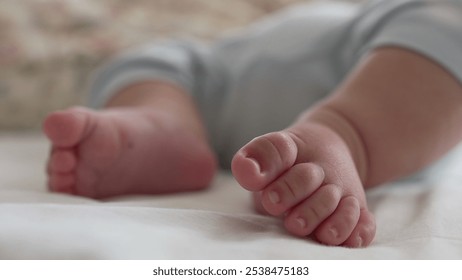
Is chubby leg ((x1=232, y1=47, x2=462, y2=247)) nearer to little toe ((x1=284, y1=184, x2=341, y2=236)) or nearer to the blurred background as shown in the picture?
little toe ((x1=284, y1=184, x2=341, y2=236))

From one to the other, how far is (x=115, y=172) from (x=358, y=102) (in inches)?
8.8

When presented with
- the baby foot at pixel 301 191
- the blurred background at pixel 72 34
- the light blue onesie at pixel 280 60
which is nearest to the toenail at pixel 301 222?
the baby foot at pixel 301 191

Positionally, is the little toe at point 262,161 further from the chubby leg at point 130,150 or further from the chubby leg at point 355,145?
the chubby leg at point 130,150

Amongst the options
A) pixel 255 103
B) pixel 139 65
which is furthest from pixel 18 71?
pixel 255 103

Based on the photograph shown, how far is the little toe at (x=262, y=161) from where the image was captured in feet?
1.44

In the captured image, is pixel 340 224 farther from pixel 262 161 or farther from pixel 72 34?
pixel 72 34

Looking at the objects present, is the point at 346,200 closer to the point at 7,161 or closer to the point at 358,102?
the point at 358,102

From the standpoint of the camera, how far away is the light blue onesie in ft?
2.12

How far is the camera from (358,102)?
59 cm

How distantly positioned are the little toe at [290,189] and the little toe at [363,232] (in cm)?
4

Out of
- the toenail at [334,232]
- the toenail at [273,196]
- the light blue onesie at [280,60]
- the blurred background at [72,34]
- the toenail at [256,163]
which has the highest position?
the blurred background at [72,34]

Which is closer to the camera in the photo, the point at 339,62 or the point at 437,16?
the point at 437,16

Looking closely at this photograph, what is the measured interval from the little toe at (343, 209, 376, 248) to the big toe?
0.26 m

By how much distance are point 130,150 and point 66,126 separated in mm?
81
